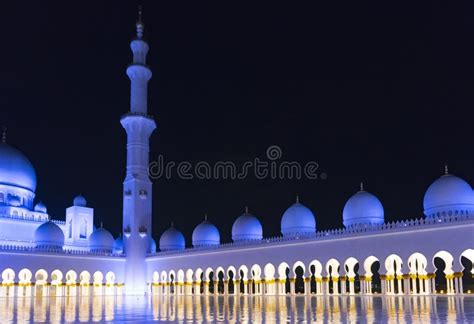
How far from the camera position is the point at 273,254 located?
→ 22422 mm

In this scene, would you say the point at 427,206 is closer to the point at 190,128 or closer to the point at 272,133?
the point at 272,133

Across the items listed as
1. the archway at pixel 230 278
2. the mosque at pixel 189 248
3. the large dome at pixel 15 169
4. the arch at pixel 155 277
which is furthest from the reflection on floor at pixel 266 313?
the large dome at pixel 15 169

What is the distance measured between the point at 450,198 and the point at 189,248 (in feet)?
41.0

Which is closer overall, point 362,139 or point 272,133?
point 362,139

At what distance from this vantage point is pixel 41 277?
26.1 m

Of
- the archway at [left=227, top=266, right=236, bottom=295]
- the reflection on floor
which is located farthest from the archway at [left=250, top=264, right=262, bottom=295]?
the reflection on floor

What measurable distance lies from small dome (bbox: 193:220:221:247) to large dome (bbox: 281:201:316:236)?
4683mm

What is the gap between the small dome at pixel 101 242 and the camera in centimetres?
2853

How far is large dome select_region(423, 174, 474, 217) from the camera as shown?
18.7 meters

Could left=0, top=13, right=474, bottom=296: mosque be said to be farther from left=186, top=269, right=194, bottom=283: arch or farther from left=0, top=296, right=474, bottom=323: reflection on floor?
left=0, top=296, right=474, bottom=323: reflection on floor

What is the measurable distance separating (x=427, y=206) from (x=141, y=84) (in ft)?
49.3

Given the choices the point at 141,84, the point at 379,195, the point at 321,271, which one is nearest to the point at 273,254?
the point at 321,271

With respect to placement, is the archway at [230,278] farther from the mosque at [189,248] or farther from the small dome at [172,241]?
the small dome at [172,241]

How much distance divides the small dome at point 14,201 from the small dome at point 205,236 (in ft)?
30.5
